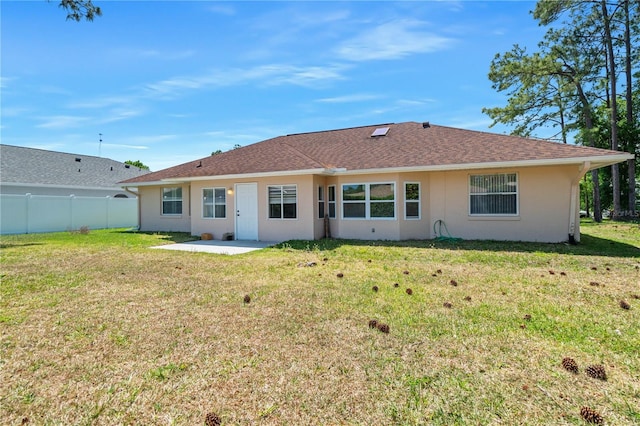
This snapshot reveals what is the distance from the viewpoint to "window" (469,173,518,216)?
36.8ft

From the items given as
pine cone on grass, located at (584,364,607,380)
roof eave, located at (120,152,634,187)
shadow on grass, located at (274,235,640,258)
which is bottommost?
pine cone on grass, located at (584,364,607,380)

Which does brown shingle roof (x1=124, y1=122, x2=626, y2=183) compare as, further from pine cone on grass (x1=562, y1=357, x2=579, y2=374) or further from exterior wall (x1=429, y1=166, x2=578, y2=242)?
pine cone on grass (x1=562, y1=357, x2=579, y2=374)

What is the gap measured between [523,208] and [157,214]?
55.6 ft

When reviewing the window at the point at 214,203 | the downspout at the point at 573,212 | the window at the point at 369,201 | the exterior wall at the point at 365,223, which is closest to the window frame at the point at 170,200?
the window at the point at 214,203

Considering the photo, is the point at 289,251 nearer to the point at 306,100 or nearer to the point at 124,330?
the point at 124,330

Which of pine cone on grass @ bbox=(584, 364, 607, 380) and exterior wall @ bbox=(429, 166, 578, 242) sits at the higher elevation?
exterior wall @ bbox=(429, 166, 578, 242)

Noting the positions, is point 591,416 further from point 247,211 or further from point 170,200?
point 170,200

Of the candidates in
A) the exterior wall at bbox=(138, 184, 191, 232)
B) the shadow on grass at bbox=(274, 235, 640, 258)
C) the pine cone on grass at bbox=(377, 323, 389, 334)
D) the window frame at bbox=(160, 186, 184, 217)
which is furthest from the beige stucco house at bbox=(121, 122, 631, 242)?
the pine cone on grass at bbox=(377, 323, 389, 334)

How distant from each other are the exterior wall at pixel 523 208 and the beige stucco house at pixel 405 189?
0.10ft

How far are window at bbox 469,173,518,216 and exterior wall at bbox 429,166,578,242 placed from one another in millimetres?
161

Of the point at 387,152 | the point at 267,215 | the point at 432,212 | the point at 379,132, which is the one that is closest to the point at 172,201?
the point at 267,215

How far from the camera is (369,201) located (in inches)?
487

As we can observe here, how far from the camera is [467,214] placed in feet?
38.8

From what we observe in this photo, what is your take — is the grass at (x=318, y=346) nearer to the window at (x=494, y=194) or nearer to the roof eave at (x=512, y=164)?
the roof eave at (x=512, y=164)
